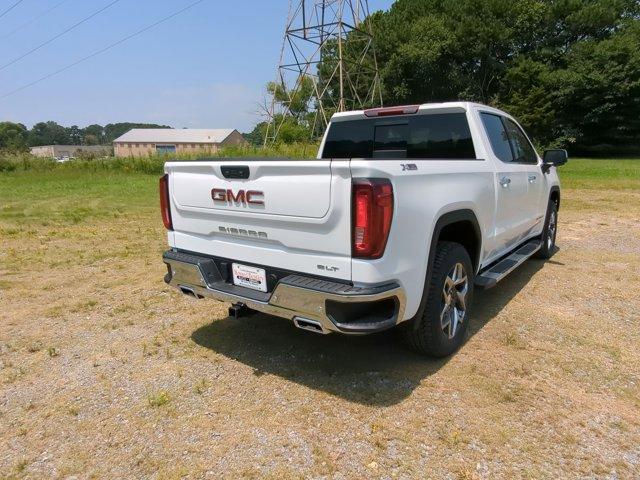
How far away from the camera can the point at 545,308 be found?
446 cm

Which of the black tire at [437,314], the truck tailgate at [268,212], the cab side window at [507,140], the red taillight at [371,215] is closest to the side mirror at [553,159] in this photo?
the cab side window at [507,140]

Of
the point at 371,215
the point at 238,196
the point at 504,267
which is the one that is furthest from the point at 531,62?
the point at 371,215

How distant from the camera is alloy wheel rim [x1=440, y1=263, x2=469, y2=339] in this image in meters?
3.36

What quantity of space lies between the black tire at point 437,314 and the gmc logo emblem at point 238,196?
49.3 inches

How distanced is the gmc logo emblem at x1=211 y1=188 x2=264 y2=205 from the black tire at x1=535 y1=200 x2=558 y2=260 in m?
4.45

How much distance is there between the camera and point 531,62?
38344 mm

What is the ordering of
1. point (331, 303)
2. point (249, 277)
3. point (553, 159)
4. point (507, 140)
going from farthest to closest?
point (553, 159), point (507, 140), point (249, 277), point (331, 303)

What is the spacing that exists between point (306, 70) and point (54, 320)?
18.6 metres

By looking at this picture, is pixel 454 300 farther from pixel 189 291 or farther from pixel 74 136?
pixel 74 136

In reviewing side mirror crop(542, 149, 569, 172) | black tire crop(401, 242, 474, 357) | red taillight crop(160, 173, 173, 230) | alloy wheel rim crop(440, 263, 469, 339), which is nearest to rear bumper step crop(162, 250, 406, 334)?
black tire crop(401, 242, 474, 357)

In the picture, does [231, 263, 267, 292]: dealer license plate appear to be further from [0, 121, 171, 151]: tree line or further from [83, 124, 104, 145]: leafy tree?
[83, 124, 104, 145]: leafy tree

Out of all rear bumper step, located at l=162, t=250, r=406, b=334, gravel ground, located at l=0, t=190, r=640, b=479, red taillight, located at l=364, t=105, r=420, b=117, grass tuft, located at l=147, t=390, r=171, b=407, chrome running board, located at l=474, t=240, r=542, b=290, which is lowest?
gravel ground, located at l=0, t=190, r=640, b=479

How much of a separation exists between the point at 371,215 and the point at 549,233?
4.74 meters

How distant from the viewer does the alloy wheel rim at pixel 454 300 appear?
3.36 meters
